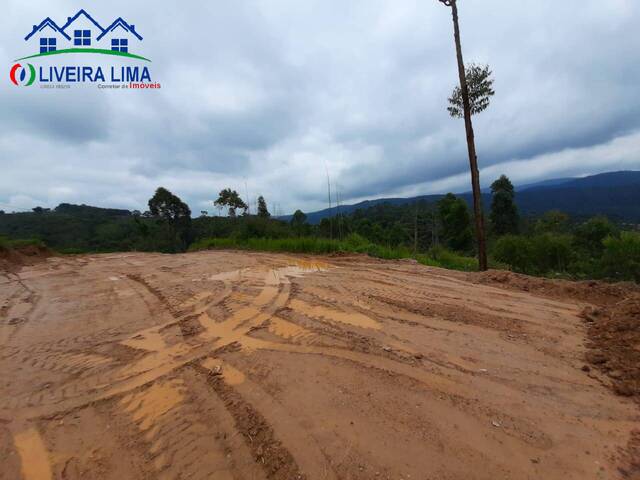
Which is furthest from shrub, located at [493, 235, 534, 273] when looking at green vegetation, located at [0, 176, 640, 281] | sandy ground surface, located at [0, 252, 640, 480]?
sandy ground surface, located at [0, 252, 640, 480]

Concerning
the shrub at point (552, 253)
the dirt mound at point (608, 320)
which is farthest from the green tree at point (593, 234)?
the dirt mound at point (608, 320)

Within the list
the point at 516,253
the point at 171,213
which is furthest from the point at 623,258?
the point at 171,213

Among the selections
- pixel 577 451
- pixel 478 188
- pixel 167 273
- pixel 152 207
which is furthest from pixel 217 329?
pixel 152 207

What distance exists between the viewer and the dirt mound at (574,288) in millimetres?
4848

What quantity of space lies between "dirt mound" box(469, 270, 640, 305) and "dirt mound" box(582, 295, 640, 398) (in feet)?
2.68

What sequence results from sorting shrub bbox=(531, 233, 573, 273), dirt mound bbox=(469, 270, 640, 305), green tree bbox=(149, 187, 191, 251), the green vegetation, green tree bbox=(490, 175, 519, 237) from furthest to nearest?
1. green tree bbox=(490, 175, 519, 237)
2. green tree bbox=(149, 187, 191, 251)
3. shrub bbox=(531, 233, 573, 273)
4. the green vegetation
5. dirt mound bbox=(469, 270, 640, 305)

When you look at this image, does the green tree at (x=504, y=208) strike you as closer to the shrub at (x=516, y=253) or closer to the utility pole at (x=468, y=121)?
the shrub at (x=516, y=253)

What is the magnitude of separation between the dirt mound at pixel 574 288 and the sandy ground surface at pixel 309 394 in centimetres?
72

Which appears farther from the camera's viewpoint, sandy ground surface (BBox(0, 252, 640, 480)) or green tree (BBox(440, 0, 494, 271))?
green tree (BBox(440, 0, 494, 271))

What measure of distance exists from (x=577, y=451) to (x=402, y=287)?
3636 mm

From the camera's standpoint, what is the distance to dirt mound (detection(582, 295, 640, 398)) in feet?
8.29

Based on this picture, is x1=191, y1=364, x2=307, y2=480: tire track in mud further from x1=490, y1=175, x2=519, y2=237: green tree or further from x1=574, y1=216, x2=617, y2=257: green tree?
x1=490, y1=175, x2=519, y2=237: green tree

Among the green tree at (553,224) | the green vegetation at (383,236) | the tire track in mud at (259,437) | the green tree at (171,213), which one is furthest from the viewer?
the green tree at (171,213)

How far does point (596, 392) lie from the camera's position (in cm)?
239
